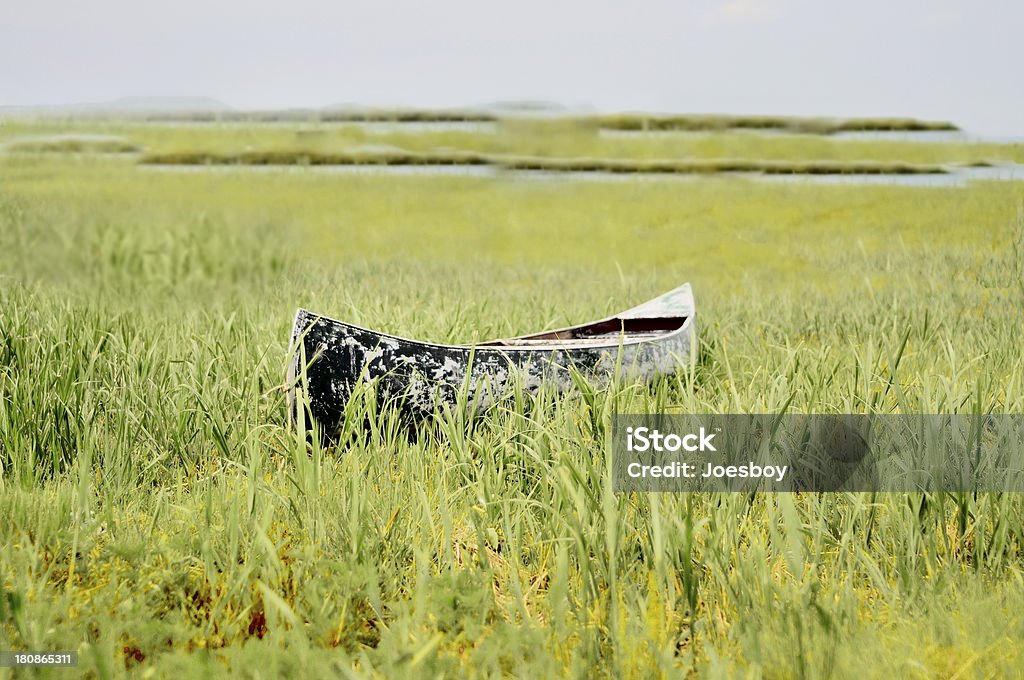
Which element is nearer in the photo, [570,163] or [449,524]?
[449,524]

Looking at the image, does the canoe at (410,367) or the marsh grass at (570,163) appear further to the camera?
the marsh grass at (570,163)

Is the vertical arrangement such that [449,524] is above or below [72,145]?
below

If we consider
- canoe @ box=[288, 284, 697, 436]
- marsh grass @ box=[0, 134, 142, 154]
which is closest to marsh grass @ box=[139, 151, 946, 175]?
marsh grass @ box=[0, 134, 142, 154]

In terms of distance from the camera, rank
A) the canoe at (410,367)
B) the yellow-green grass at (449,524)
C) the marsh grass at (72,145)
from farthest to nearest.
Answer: the marsh grass at (72,145) < the canoe at (410,367) < the yellow-green grass at (449,524)

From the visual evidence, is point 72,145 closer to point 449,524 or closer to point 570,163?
point 570,163

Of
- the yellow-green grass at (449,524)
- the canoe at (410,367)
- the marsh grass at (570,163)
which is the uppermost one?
the marsh grass at (570,163)

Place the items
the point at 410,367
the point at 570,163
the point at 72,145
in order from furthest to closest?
the point at 570,163 < the point at 72,145 < the point at 410,367

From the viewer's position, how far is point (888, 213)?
10.2 m

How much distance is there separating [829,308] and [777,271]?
9.12 ft

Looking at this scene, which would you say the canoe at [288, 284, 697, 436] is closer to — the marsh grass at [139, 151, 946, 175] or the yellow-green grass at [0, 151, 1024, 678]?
the yellow-green grass at [0, 151, 1024, 678]

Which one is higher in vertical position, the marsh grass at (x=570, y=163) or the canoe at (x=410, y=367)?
the marsh grass at (x=570, y=163)

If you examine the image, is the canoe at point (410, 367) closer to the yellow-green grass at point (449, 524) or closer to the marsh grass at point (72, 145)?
the yellow-green grass at point (449, 524)

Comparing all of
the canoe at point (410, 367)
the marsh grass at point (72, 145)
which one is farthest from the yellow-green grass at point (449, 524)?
the marsh grass at point (72, 145)

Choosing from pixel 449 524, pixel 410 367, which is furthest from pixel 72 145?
pixel 449 524
